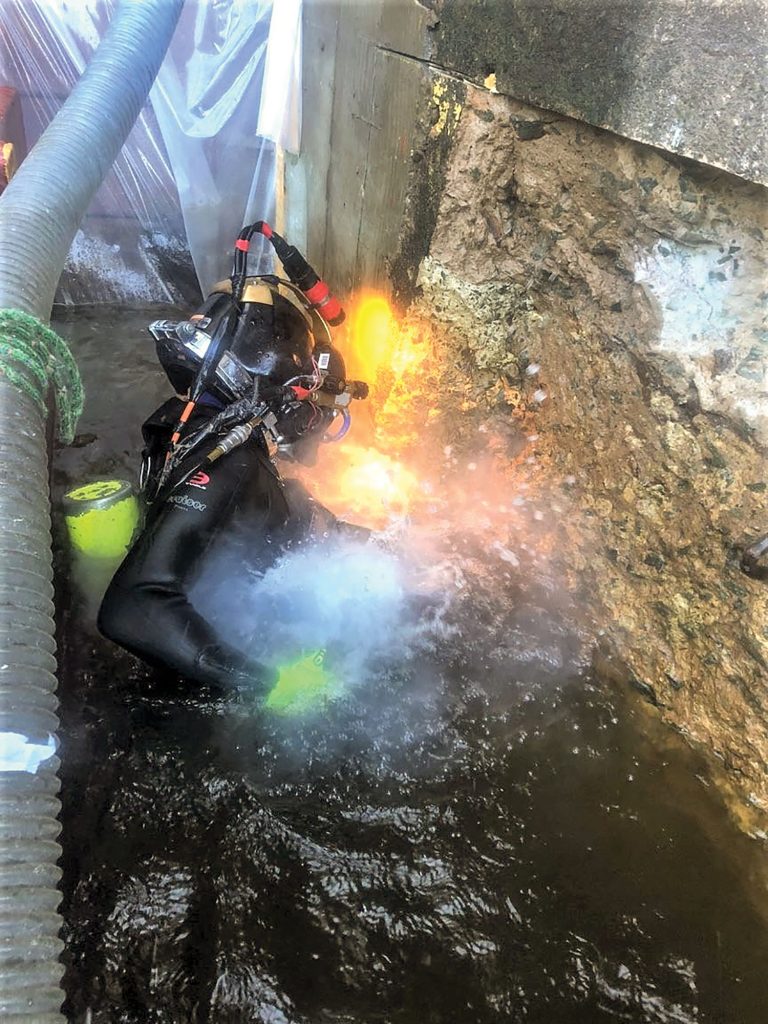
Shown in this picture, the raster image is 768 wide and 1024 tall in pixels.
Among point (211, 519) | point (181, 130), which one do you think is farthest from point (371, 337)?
point (181, 130)

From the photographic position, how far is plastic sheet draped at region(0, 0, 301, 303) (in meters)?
4.50

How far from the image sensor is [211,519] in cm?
254

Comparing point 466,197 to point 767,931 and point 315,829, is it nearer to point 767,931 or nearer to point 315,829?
point 315,829

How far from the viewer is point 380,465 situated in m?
4.04

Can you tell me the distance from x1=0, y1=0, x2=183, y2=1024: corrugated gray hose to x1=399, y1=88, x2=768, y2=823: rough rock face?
1734 millimetres

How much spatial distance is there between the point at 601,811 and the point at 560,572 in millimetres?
1176

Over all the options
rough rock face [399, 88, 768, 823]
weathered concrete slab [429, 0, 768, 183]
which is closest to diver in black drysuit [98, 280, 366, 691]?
rough rock face [399, 88, 768, 823]

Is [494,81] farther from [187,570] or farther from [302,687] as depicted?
[302,687]

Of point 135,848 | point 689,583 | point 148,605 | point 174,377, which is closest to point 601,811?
point 689,583

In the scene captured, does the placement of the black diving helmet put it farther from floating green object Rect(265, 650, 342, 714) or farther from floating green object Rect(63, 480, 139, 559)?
floating green object Rect(265, 650, 342, 714)

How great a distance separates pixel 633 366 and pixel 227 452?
1761 mm

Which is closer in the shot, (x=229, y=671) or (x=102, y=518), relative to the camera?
(x=229, y=671)

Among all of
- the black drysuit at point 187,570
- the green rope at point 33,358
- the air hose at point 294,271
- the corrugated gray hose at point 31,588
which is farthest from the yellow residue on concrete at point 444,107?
the green rope at point 33,358

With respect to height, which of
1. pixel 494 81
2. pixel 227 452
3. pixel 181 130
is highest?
pixel 494 81
